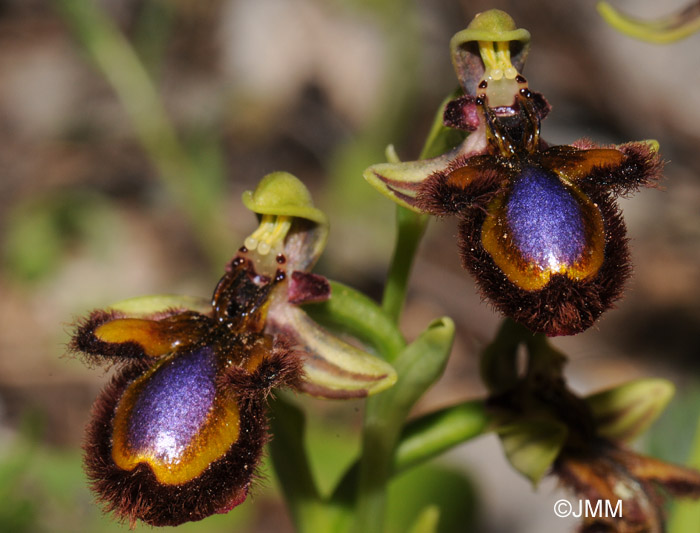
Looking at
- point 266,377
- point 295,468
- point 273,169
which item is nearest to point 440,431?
point 295,468

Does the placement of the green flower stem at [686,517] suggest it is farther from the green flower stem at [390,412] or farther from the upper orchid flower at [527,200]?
the upper orchid flower at [527,200]

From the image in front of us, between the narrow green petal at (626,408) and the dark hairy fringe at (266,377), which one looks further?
the narrow green petal at (626,408)

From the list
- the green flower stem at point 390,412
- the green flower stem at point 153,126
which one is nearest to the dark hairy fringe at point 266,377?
the green flower stem at point 390,412

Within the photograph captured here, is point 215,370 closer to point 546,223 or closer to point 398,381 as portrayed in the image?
point 398,381

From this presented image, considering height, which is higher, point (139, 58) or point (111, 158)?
point (139, 58)

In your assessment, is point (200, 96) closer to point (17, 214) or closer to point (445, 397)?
point (17, 214)

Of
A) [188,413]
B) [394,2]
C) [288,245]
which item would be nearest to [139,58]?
[394,2]
